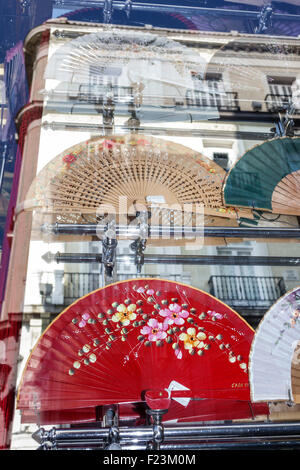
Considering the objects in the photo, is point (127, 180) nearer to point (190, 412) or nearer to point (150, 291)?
point (150, 291)

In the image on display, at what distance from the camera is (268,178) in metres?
2.10

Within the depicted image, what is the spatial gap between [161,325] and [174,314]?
0.22 ft

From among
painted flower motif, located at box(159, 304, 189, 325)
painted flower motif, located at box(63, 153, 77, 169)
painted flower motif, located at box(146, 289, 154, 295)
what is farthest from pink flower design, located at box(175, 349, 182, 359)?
painted flower motif, located at box(63, 153, 77, 169)

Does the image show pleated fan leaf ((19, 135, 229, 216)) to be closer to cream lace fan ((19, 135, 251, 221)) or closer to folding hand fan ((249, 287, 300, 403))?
cream lace fan ((19, 135, 251, 221))

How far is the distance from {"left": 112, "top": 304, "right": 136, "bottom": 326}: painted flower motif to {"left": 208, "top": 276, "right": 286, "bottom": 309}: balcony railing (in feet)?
1.65

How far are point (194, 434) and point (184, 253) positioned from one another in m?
0.79

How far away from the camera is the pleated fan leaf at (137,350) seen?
1.44 meters

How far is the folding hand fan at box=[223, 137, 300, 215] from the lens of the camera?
6.63ft

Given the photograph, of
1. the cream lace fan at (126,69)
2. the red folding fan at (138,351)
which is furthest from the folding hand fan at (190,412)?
the cream lace fan at (126,69)

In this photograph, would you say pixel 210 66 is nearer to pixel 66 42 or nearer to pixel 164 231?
pixel 66 42

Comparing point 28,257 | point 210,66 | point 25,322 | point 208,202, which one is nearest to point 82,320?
point 25,322

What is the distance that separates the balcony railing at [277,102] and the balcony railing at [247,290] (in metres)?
1.01

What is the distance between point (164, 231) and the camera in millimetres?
1773

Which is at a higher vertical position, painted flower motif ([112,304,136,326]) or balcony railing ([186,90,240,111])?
balcony railing ([186,90,240,111])
